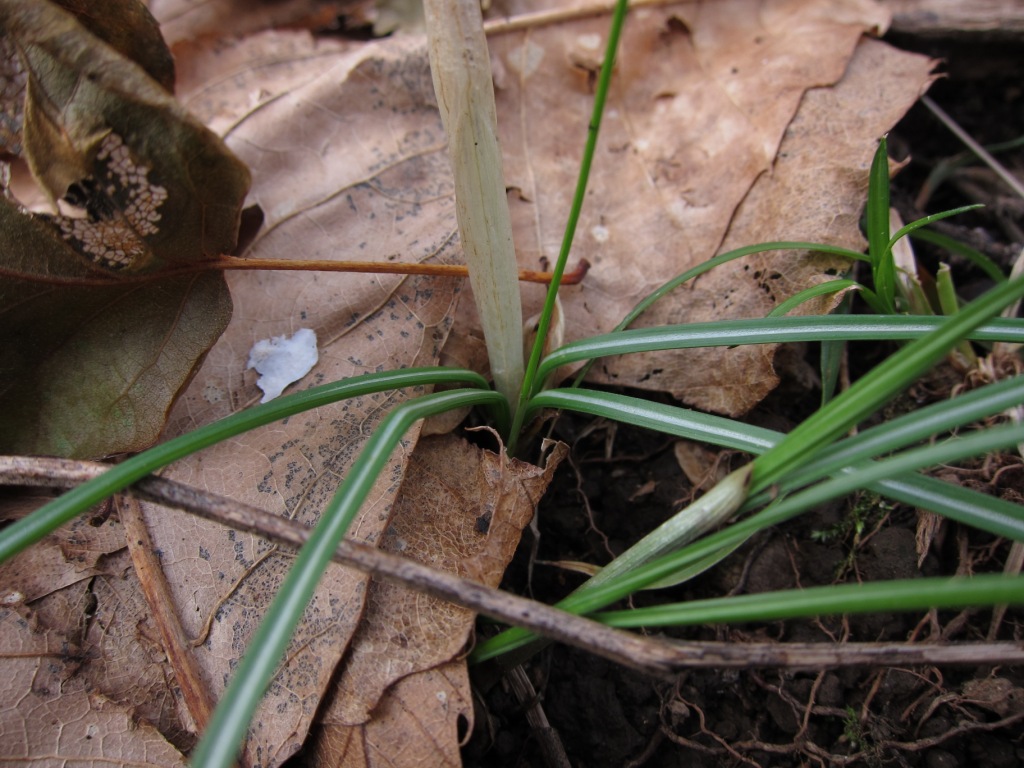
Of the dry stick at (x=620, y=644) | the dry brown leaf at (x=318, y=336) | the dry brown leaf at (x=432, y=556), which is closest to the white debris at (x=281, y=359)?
the dry brown leaf at (x=318, y=336)

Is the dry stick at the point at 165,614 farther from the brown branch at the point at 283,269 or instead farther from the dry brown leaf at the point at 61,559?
the brown branch at the point at 283,269

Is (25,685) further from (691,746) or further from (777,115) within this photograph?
(777,115)

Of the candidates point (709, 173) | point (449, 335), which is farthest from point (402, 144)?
point (709, 173)

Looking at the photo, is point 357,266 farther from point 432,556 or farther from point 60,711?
point 60,711

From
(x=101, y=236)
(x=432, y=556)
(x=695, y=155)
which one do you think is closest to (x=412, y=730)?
(x=432, y=556)

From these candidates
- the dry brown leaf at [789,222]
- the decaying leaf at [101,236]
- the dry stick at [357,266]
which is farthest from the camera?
the dry brown leaf at [789,222]

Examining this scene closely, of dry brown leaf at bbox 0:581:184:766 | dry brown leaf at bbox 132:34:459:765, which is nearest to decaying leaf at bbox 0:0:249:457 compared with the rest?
dry brown leaf at bbox 132:34:459:765

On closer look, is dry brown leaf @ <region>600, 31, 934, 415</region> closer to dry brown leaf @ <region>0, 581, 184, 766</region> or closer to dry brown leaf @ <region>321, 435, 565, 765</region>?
dry brown leaf @ <region>321, 435, 565, 765</region>
